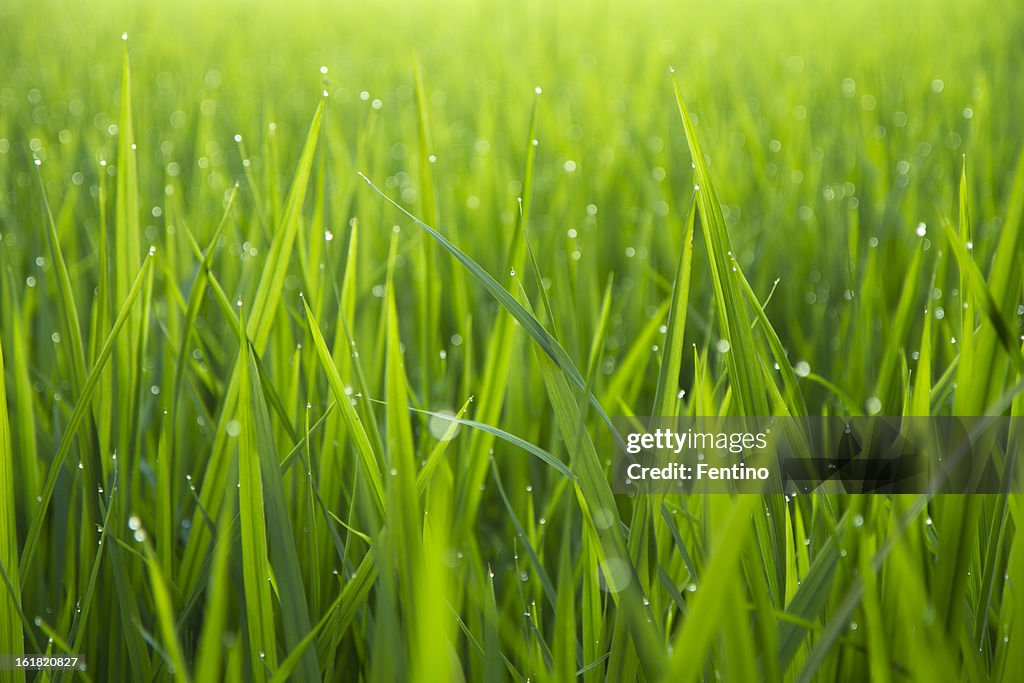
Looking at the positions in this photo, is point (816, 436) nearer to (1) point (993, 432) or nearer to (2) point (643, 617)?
(1) point (993, 432)

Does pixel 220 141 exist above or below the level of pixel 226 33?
below

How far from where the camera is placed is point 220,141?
854 mm

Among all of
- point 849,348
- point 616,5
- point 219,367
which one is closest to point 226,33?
point 616,5

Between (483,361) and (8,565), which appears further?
(483,361)

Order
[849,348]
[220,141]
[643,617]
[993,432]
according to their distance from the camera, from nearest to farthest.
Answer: [643,617] → [993,432] → [849,348] → [220,141]

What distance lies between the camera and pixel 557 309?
21.7 inches

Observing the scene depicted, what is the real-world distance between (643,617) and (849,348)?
1.07 feet

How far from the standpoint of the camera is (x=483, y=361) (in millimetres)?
543

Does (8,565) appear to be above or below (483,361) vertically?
below

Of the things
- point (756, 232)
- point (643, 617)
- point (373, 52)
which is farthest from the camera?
point (373, 52)

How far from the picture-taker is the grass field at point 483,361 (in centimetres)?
29

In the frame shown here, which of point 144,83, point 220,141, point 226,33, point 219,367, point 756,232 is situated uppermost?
point 226,33

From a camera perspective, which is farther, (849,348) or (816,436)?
(849,348)

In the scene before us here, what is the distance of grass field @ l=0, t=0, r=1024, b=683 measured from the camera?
293 mm
